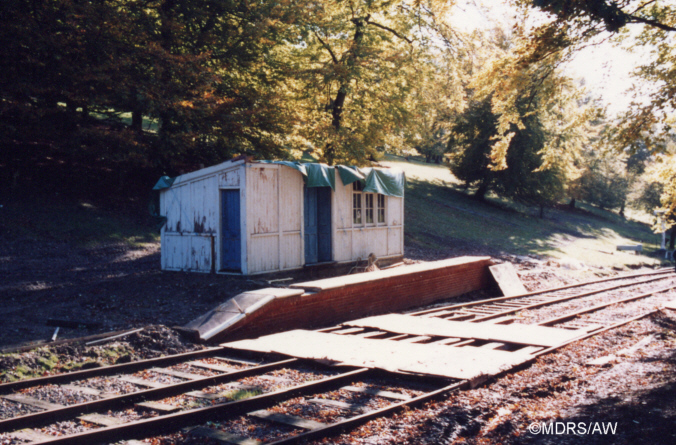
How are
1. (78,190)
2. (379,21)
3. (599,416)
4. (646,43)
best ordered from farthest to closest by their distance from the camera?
(379,21) < (78,190) < (646,43) < (599,416)

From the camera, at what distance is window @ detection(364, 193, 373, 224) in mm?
18578

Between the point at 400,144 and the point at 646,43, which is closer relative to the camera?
the point at 646,43

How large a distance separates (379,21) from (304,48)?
3.81 meters

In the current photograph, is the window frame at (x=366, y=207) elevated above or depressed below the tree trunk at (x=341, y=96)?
below

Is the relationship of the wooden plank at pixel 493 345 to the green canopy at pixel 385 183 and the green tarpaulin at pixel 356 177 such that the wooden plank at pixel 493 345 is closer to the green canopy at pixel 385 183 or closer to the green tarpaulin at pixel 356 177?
the green tarpaulin at pixel 356 177

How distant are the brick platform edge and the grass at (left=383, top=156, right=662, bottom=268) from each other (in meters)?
10.7

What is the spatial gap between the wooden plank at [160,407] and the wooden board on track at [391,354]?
2.43m

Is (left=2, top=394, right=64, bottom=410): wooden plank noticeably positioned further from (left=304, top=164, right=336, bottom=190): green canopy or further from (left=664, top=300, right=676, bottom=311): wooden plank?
(left=664, top=300, right=676, bottom=311): wooden plank

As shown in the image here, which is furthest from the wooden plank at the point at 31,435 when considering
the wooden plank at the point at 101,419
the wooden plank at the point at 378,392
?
the wooden plank at the point at 378,392

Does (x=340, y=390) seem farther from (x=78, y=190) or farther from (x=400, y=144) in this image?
(x=400, y=144)

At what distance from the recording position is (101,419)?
19.4 feet

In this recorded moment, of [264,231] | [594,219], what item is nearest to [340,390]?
[264,231]

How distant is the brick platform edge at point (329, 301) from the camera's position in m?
9.94

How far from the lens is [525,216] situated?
42.9m
